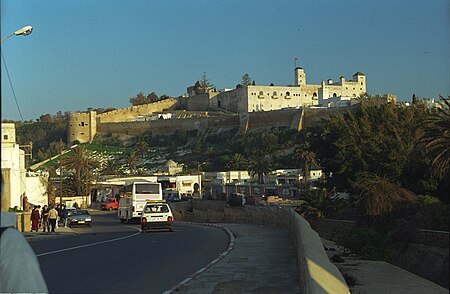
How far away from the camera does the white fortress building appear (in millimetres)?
162500

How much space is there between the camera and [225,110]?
169500mm

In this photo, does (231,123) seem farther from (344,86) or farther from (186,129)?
(344,86)

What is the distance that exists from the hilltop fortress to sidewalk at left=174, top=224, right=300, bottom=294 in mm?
113936

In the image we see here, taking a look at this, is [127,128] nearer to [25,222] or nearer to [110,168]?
[110,168]

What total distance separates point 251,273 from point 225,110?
155 meters

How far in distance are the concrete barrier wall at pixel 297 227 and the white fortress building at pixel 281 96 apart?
94720mm

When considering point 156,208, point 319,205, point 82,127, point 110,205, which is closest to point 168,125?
point 82,127

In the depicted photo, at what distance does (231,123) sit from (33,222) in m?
114

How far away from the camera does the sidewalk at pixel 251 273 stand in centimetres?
1262

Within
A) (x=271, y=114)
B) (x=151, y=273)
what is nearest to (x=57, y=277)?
(x=151, y=273)

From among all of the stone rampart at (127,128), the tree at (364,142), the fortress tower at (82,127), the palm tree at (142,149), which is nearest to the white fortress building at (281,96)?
the stone rampart at (127,128)

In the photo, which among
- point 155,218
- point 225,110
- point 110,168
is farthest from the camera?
point 225,110

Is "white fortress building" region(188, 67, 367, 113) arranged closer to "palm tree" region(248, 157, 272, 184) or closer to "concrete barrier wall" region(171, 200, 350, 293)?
"palm tree" region(248, 157, 272, 184)

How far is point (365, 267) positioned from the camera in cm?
2203
